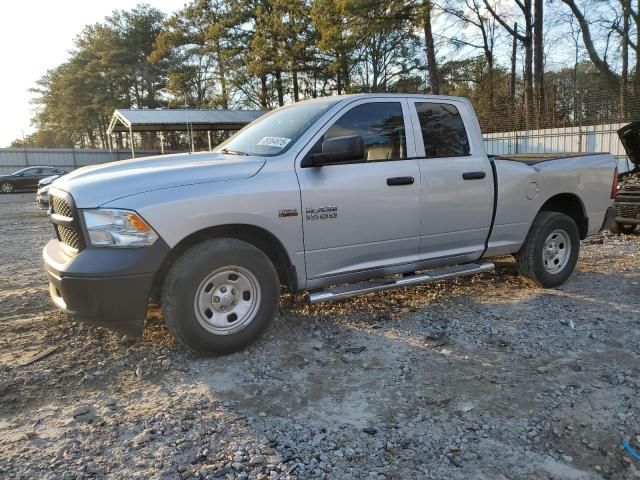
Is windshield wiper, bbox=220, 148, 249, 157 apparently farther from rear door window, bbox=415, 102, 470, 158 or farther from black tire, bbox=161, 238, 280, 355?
rear door window, bbox=415, 102, 470, 158

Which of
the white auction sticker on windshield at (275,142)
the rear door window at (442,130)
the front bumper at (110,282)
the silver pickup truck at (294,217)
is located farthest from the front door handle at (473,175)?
the front bumper at (110,282)

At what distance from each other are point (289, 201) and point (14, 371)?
91.9 inches

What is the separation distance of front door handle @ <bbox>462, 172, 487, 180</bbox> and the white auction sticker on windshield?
179 centimetres

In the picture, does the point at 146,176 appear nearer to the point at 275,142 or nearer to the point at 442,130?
the point at 275,142

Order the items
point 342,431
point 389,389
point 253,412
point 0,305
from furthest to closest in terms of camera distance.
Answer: point 0,305 < point 389,389 < point 253,412 < point 342,431

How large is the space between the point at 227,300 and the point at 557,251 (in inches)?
155

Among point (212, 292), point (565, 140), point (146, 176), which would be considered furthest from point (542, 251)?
point (565, 140)

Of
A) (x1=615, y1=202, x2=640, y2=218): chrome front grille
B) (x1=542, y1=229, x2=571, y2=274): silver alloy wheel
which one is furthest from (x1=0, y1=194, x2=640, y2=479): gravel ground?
(x1=615, y1=202, x2=640, y2=218): chrome front grille

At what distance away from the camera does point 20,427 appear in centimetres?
299

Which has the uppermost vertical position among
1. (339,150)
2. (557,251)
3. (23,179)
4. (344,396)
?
(23,179)

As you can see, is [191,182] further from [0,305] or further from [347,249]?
[0,305]

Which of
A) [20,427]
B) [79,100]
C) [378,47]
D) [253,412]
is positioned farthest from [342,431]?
[79,100]

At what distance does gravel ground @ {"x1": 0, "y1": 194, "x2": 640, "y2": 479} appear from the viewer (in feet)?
8.70

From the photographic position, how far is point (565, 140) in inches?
688
